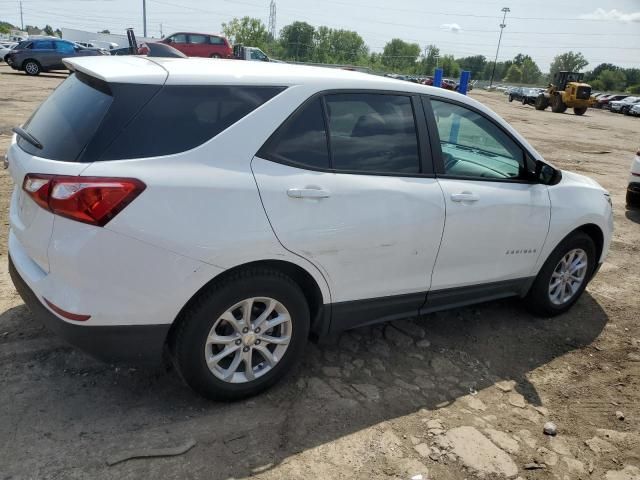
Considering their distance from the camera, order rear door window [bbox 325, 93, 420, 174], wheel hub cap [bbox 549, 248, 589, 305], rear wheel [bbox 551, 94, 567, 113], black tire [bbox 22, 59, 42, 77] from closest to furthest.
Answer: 1. rear door window [bbox 325, 93, 420, 174]
2. wheel hub cap [bbox 549, 248, 589, 305]
3. black tire [bbox 22, 59, 42, 77]
4. rear wheel [bbox 551, 94, 567, 113]

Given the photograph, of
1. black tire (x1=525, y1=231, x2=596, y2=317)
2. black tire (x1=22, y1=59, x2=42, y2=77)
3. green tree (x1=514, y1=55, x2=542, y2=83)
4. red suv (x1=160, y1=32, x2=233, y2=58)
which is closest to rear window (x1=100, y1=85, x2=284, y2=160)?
black tire (x1=525, y1=231, x2=596, y2=317)

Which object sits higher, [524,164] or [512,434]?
[524,164]

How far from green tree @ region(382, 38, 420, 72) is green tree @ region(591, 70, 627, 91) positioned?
136 feet

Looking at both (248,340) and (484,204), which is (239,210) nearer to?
(248,340)

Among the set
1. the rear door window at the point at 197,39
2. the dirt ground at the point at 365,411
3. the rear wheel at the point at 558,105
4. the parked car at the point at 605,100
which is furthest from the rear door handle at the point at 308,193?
the parked car at the point at 605,100

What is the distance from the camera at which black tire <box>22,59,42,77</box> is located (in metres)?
24.7

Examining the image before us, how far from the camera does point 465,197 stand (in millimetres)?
3273

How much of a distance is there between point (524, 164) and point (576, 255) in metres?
1.06

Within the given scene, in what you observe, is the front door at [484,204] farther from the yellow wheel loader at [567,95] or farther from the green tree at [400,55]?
the green tree at [400,55]

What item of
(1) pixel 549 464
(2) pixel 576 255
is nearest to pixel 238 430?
(1) pixel 549 464

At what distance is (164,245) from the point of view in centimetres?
233

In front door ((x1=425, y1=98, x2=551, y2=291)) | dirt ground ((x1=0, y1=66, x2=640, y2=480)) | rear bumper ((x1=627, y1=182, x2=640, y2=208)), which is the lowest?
dirt ground ((x1=0, y1=66, x2=640, y2=480))

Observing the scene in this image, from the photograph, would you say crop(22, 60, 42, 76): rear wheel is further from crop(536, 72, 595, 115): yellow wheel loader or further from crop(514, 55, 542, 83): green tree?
crop(514, 55, 542, 83): green tree

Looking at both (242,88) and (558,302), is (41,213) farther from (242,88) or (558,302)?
(558,302)
